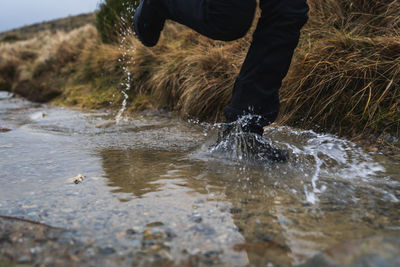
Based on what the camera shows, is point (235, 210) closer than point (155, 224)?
No

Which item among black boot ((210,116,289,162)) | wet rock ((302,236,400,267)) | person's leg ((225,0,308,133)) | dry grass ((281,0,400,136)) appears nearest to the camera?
wet rock ((302,236,400,267))

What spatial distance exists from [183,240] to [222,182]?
55cm

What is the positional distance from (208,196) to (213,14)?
78 cm

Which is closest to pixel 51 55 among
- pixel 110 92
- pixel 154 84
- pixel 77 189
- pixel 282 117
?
pixel 110 92

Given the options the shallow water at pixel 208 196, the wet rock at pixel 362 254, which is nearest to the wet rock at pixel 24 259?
the shallow water at pixel 208 196

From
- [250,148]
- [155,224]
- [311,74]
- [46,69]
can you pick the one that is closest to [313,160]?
[250,148]

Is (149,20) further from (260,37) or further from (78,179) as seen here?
(78,179)

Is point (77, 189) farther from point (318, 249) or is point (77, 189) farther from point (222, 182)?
point (318, 249)

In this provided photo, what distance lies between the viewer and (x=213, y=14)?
1486mm

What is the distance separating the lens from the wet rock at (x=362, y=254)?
34.3 inches

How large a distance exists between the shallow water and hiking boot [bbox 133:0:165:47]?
720mm

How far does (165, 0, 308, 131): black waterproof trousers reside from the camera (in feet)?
5.05

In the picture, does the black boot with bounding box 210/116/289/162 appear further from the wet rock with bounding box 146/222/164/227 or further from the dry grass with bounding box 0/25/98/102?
the dry grass with bounding box 0/25/98/102

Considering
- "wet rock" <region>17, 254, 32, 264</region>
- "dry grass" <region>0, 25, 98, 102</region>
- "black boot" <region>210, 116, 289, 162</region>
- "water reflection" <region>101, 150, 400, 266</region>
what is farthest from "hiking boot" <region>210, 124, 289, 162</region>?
"dry grass" <region>0, 25, 98, 102</region>
